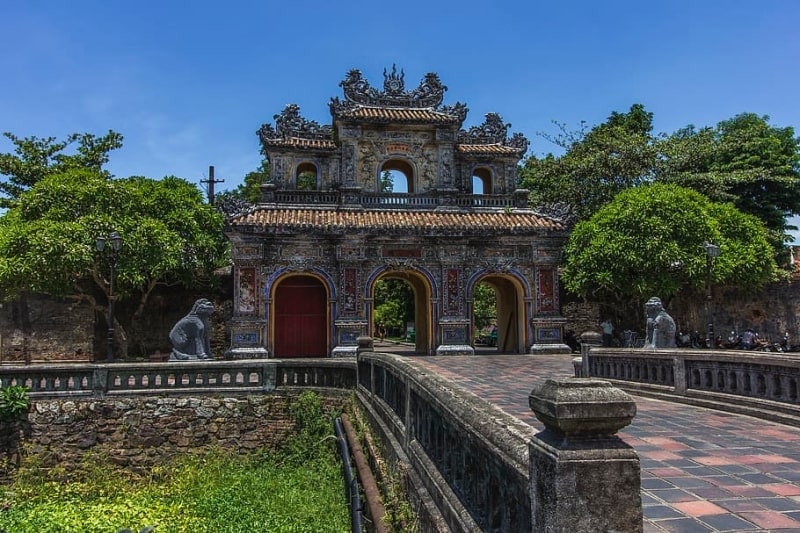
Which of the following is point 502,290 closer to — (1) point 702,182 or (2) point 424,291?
(2) point 424,291

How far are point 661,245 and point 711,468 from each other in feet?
55.9

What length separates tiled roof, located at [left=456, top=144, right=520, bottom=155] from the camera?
A: 23922 mm

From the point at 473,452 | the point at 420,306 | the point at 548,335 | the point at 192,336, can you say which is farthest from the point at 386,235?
the point at 473,452

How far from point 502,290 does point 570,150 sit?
971 cm

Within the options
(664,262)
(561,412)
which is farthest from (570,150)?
(561,412)

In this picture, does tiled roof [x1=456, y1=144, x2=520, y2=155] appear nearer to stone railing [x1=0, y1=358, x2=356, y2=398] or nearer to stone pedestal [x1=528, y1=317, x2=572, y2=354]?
stone pedestal [x1=528, y1=317, x2=572, y2=354]

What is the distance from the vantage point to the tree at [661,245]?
829 inches

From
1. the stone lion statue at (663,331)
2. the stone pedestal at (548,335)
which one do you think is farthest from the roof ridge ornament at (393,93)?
the stone lion statue at (663,331)

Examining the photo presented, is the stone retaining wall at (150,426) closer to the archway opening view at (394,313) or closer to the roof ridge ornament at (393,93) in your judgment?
the roof ridge ornament at (393,93)

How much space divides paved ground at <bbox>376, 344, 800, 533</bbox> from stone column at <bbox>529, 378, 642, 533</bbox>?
140cm

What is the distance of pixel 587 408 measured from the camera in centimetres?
258

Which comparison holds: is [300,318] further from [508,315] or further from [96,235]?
[508,315]

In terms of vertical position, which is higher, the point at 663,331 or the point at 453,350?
the point at 663,331

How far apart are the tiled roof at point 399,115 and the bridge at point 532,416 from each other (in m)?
10.9
